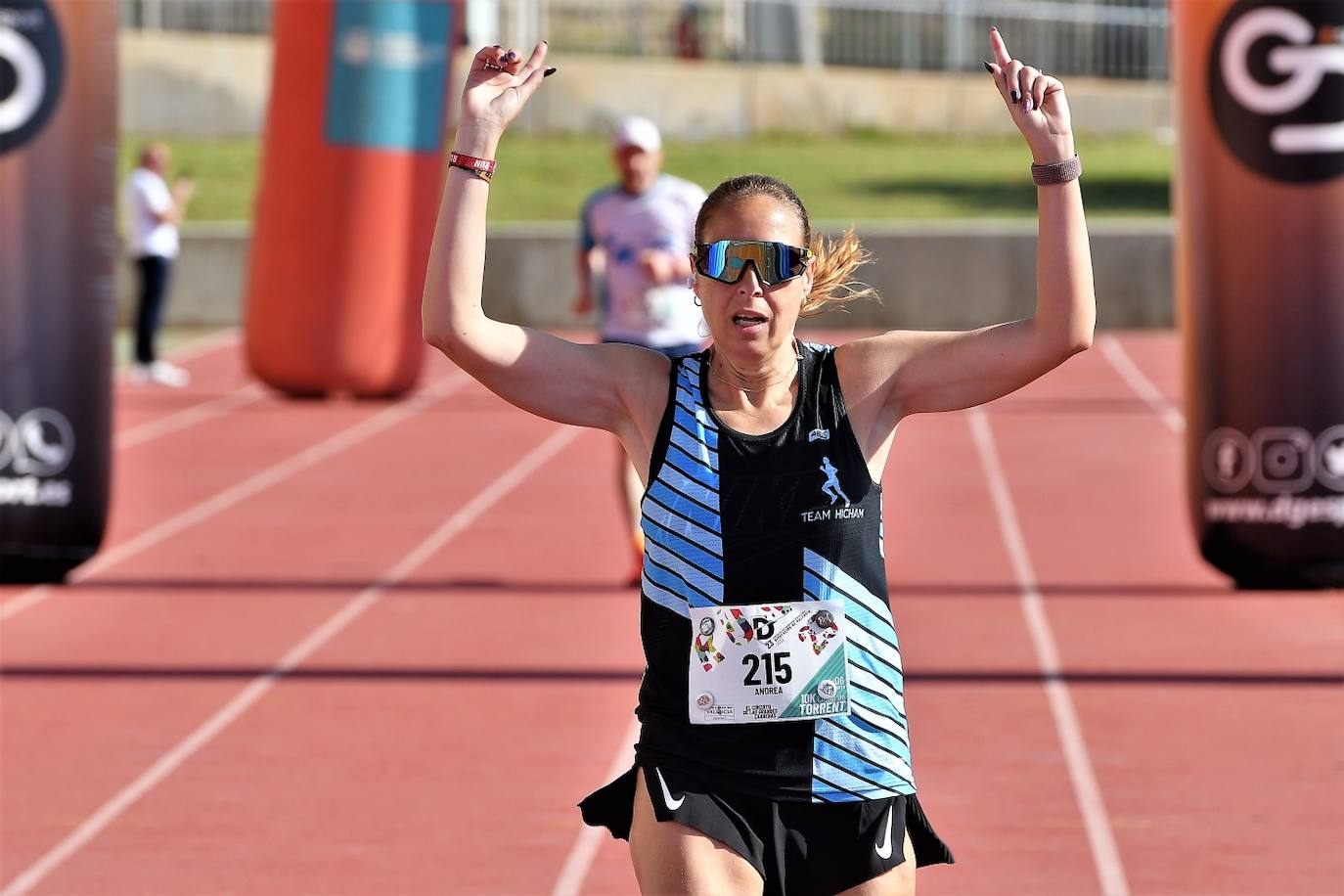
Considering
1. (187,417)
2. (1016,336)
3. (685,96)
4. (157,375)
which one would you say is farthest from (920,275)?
(1016,336)

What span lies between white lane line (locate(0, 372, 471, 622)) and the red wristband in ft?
19.4

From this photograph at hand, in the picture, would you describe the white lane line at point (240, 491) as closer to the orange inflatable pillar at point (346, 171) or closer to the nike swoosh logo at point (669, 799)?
the orange inflatable pillar at point (346, 171)

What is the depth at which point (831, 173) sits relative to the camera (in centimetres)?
2794

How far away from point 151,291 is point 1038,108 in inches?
579

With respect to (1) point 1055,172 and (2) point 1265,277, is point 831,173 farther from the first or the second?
(1) point 1055,172

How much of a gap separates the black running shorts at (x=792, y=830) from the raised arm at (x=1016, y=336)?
553 mm

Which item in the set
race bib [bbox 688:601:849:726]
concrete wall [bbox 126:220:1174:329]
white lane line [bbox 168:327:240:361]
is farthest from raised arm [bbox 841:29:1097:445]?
concrete wall [bbox 126:220:1174:329]

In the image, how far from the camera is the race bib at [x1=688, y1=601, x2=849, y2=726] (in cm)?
312

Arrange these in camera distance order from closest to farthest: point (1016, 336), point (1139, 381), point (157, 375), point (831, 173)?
point (1016, 336) → point (157, 375) → point (1139, 381) → point (831, 173)

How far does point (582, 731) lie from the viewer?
6.81 metres

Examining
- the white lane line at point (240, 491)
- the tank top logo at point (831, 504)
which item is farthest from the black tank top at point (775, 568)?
the white lane line at point (240, 491)

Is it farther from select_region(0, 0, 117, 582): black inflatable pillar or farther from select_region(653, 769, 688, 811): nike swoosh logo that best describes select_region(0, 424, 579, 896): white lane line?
select_region(653, 769, 688, 811): nike swoosh logo

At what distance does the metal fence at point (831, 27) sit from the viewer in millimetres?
29312

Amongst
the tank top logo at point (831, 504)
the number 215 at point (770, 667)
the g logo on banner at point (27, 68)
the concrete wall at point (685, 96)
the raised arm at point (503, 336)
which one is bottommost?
the number 215 at point (770, 667)
